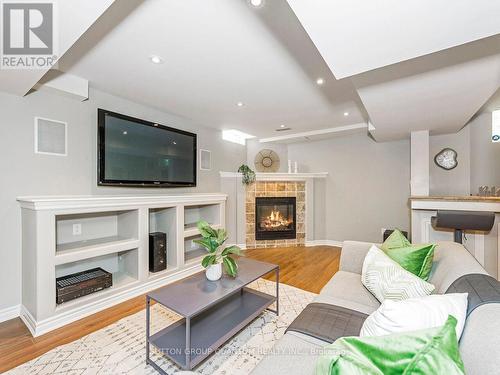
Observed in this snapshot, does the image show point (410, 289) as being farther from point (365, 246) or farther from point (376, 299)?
point (365, 246)

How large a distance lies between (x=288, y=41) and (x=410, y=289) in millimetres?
1896

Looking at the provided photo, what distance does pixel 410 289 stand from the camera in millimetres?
1379

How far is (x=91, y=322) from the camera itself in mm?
2057

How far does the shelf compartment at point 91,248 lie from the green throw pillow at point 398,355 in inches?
90.0

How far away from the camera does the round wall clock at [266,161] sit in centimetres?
504

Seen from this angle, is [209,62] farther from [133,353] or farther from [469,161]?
[469,161]

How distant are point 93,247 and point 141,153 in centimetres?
123

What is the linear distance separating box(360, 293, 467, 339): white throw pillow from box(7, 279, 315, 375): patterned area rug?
1041 mm

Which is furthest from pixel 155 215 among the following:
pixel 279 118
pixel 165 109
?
pixel 279 118

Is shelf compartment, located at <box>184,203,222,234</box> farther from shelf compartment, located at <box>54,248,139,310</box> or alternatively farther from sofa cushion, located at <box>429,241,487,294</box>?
sofa cushion, located at <box>429,241,487,294</box>

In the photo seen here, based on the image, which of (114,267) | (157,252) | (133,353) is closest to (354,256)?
(133,353)

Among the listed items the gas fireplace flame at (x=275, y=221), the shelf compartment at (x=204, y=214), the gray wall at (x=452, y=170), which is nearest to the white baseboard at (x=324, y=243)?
the gas fireplace flame at (x=275, y=221)

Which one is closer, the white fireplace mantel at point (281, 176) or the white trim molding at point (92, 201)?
the white trim molding at point (92, 201)

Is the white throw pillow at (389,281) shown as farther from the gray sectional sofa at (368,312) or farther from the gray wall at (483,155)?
the gray wall at (483,155)
